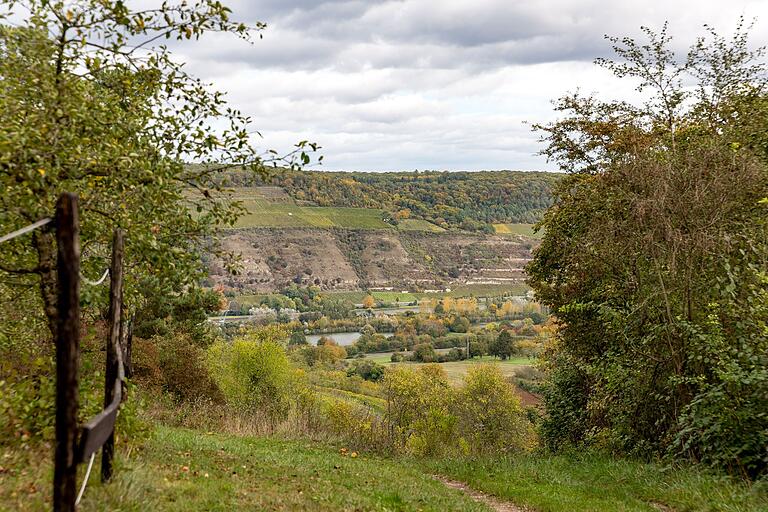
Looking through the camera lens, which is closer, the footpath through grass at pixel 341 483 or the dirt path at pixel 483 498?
the footpath through grass at pixel 341 483

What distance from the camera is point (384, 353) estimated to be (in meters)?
96.5

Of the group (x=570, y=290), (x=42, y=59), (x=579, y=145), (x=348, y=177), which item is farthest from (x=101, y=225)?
(x=348, y=177)

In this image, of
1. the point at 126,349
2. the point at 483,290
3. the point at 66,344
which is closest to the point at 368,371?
the point at 126,349

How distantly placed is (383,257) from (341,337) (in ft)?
147

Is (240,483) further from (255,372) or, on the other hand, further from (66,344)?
(255,372)

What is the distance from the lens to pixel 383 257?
146875mm

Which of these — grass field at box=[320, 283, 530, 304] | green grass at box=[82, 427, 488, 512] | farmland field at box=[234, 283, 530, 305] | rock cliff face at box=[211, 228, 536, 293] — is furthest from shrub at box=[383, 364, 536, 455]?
rock cliff face at box=[211, 228, 536, 293]

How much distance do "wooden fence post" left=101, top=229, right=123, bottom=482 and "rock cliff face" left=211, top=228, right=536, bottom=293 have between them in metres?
127

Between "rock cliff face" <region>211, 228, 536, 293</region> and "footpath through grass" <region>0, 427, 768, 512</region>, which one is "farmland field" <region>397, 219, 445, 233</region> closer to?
"rock cliff face" <region>211, 228, 536, 293</region>

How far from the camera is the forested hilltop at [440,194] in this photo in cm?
12556

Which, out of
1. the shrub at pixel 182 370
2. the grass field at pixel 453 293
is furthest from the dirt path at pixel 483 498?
the grass field at pixel 453 293

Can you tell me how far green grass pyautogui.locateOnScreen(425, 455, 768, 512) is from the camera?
943cm

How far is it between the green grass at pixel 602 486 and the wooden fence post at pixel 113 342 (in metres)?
6.96

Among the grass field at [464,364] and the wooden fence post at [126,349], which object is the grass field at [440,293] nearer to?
the grass field at [464,364]
